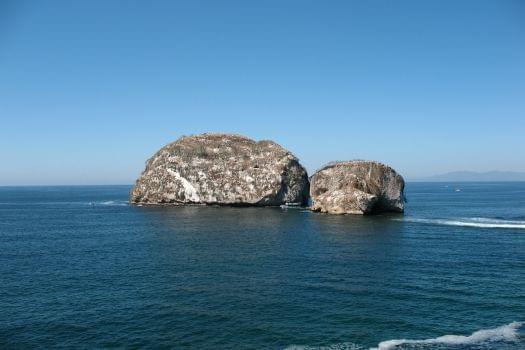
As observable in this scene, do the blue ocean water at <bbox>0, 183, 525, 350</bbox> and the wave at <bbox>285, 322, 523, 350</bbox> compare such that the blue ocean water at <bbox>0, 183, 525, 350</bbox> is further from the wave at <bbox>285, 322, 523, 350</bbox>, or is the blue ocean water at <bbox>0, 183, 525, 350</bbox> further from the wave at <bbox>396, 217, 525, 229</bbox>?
the wave at <bbox>396, 217, 525, 229</bbox>

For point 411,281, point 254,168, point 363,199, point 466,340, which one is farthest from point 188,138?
point 466,340

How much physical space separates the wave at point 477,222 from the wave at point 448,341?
197 feet

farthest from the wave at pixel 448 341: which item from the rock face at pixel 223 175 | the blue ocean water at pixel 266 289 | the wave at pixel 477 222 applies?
the rock face at pixel 223 175

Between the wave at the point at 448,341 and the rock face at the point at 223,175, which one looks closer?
the wave at the point at 448,341

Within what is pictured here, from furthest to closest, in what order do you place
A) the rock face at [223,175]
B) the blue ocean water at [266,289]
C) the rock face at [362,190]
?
1. the rock face at [223,175]
2. the rock face at [362,190]
3. the blue ocean water at [266,289]

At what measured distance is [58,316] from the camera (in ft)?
118

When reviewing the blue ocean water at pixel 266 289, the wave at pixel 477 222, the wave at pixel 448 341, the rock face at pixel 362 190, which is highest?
the rock face at pixel 362 190

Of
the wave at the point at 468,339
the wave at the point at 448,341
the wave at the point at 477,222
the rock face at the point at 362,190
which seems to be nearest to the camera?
the wave at the point at 448,341

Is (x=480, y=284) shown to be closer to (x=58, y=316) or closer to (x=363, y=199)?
(x=58, y=316)

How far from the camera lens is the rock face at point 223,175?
449 feet

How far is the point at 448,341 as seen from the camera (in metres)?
30.7

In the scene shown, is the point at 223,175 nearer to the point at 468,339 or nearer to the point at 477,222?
the point at 477,222

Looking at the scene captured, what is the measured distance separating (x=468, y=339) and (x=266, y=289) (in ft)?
62.6

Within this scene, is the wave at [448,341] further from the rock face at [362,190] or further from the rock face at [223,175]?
the rock face at [223,175]
